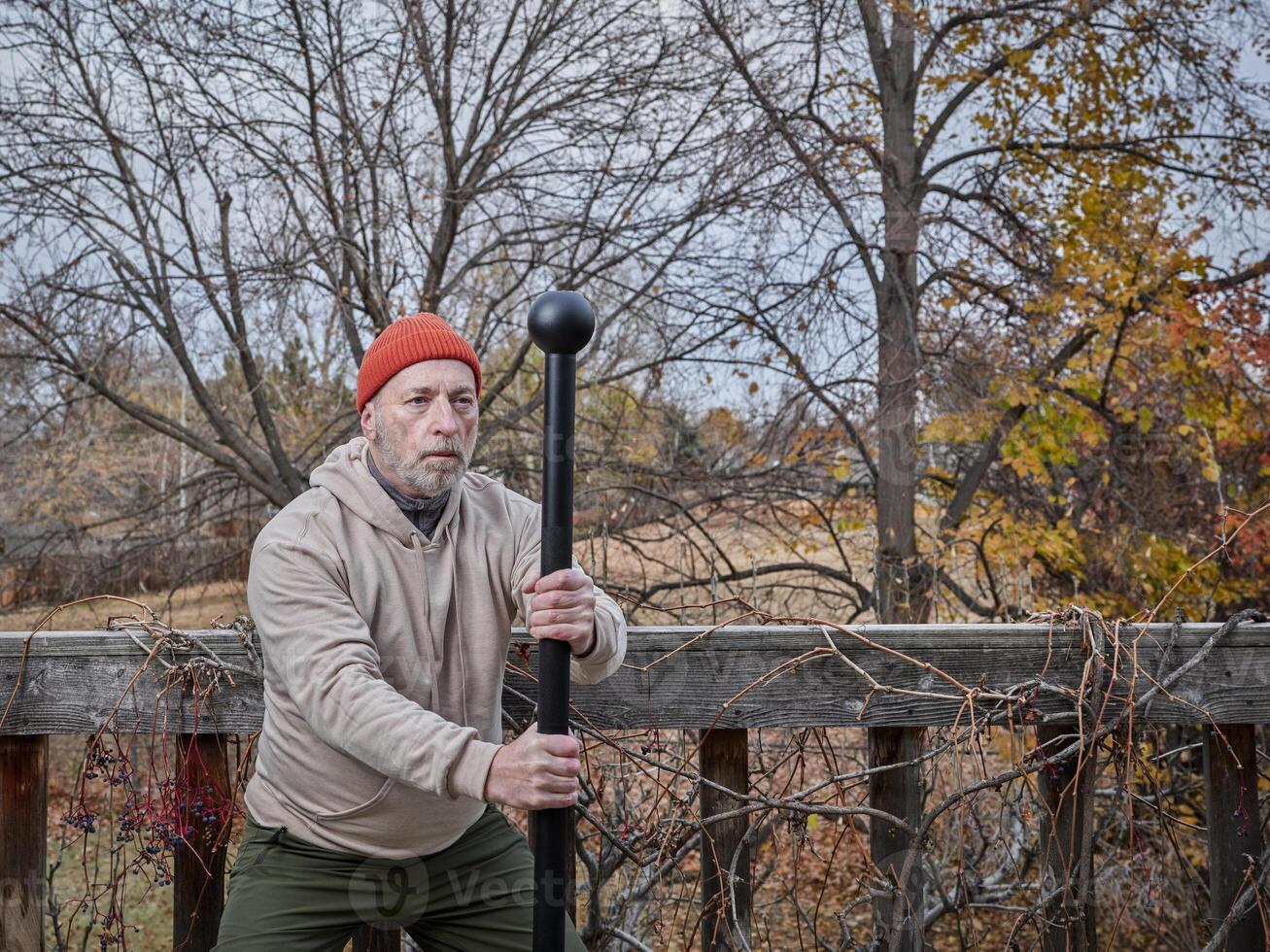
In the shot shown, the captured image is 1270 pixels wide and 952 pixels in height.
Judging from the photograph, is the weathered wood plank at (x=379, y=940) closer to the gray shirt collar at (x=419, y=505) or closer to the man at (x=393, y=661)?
the man at (x=393, y=661)

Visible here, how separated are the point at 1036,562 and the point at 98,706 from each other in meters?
6.36

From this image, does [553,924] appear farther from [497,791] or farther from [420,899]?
[420,899]

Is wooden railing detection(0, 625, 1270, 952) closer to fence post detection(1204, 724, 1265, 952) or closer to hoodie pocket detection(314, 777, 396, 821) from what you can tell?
fence post detection(1204, 724, 1265, 952)

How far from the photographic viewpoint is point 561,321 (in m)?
1.70

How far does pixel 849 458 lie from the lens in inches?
314

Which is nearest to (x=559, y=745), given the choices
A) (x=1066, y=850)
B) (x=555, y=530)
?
(x=555, y=530)

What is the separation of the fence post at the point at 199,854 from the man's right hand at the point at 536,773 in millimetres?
791

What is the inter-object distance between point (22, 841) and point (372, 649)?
90 centimetres

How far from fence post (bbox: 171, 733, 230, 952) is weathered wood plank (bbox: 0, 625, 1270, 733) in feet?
0.21

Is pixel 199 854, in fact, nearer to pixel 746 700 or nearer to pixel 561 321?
pixel 746 700

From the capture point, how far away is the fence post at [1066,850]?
6.91 feet

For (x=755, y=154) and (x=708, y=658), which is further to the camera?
(x=755, y=154)

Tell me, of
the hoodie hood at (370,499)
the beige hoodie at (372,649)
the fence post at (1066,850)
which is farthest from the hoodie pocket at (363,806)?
the fence post at (1066,850)

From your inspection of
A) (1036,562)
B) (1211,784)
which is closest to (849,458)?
(1036,562)
